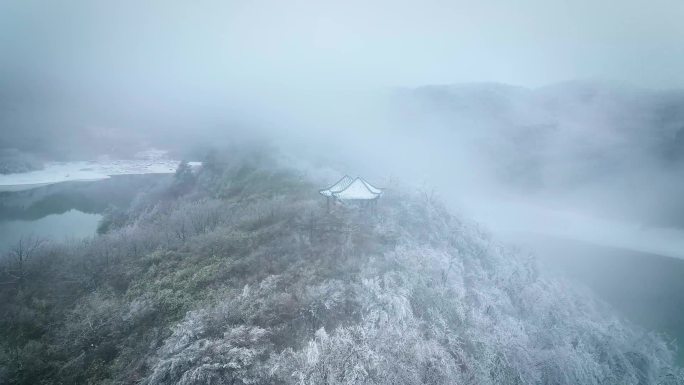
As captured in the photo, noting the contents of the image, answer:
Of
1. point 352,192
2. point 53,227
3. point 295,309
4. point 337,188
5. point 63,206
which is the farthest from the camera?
point 63,206

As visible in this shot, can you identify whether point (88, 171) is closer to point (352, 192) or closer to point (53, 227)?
point (53, 227)

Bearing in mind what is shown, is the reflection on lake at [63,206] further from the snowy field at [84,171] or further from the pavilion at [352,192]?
the pavilion at [352,192]

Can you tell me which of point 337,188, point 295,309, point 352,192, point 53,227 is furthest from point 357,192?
point 53,227

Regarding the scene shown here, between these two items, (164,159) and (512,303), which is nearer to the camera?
(512,303)

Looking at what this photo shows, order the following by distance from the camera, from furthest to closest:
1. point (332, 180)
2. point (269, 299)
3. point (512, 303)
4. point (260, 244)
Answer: point (332, 180)
point (512, 303)
point (260, 244)
point (269, 299)

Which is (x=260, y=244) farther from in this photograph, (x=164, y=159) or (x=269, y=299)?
(x=164, y=159)

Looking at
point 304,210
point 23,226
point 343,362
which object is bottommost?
point 23,226

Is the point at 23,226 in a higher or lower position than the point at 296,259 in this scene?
lower

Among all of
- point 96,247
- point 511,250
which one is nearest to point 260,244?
point 96,247
